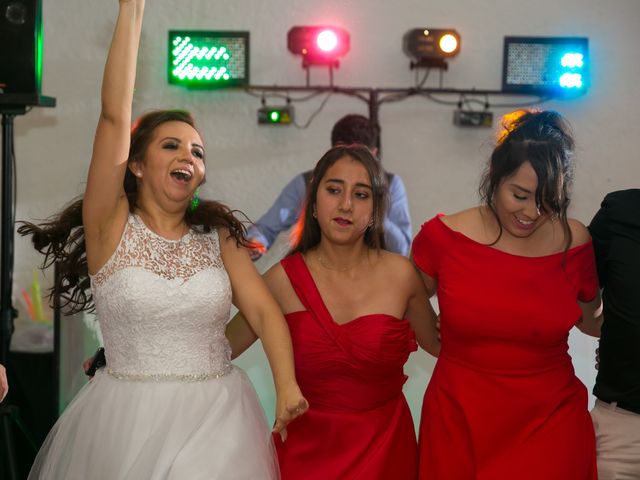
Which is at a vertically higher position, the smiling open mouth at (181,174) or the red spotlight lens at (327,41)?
the red spotlight lens at (327,41)

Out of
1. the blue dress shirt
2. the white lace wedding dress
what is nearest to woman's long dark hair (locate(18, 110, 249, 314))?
the white lace wedding dress

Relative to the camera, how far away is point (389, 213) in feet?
13.9

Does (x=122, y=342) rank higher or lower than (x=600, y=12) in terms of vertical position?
lower

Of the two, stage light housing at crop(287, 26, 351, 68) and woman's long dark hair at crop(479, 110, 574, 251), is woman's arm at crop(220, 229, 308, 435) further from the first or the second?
stage light housing at crop(287, 26, 351, 68)

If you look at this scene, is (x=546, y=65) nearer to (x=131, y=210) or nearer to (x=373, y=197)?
(x=373, y=197)

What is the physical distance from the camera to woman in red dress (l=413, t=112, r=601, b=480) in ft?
7.97

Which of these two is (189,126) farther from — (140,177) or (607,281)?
(607,281)

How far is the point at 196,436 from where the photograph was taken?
2193 millimetres

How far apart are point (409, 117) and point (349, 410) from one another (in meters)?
3.74

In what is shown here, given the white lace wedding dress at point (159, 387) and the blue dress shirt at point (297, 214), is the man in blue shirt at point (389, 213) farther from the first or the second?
the white lace wedding dress at point (159, 387)

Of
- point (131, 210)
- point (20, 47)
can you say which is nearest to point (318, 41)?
point (20, 47)

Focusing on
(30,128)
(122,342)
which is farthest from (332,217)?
(30,128)

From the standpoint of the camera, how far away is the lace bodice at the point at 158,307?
7.46 ft

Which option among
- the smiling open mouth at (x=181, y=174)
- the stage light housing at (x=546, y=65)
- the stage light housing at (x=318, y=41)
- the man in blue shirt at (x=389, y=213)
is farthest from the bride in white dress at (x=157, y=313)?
the stage light housing at (x=546, y=65)
